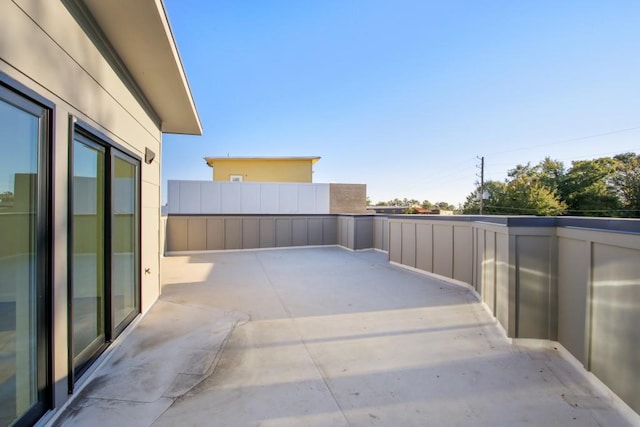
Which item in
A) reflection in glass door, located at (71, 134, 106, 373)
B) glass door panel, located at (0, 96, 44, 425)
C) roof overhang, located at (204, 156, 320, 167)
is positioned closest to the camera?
glass door panel, located at (0, 96, 44, 425)

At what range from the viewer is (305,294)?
18.1 ft

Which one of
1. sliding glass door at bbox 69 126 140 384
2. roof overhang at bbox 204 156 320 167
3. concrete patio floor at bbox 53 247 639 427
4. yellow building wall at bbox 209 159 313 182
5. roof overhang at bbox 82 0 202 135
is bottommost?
concrete patio floor at bbox 53 247 639 427

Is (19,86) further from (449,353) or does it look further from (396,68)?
(396,68)

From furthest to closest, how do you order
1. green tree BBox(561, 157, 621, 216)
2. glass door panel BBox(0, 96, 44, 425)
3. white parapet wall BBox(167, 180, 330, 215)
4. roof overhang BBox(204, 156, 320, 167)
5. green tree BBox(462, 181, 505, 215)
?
green tree BBox(462, 181, 505, 215) → green tree BBox(561, 157, 621, 216) → roof overhang BBox(204, 156, 320, 167) → white parapet wall BBox(167, 180, 330, 215) → glass door panel BBox(0, 96, 44, 425)

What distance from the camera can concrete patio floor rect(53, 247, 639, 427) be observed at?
2115 millimetres

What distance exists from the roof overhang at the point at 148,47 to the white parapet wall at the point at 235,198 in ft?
28.0

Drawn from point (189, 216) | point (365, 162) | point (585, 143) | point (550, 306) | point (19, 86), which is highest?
point (585, 143)

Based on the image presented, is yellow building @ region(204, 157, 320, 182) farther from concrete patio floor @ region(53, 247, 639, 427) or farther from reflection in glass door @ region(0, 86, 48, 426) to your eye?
reflection in glass door @ region(0, 86, 48, 426)

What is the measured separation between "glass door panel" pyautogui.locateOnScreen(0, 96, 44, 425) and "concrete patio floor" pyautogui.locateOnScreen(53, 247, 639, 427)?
47cm

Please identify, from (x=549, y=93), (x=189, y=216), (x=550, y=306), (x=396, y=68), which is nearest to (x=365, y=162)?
(x=549, y=93)

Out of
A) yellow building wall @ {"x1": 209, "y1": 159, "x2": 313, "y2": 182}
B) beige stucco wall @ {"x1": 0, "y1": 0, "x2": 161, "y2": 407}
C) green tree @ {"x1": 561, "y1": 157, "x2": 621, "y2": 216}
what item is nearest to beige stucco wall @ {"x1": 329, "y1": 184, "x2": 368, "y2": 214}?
yellow building wall @ {"x1": 209, "y1": 159, "x2": 313, "y2": 182}

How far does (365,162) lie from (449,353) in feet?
97.9

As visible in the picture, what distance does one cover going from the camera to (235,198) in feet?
44.3

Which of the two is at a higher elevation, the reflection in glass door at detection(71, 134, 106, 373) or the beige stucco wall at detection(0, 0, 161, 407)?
the beige stucco wall at detection(0, 0, 161, 407)
